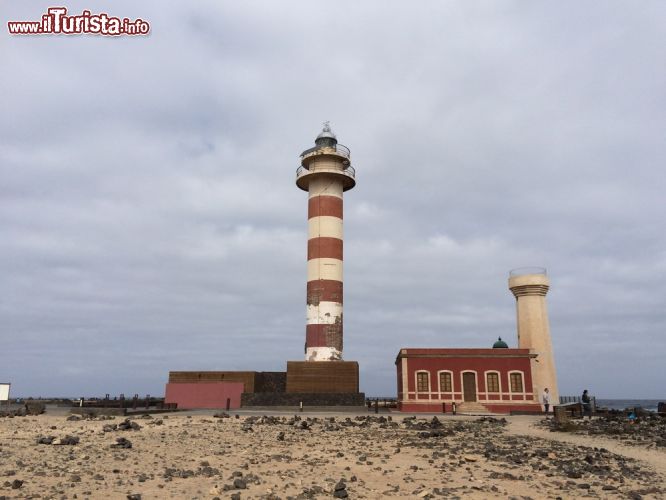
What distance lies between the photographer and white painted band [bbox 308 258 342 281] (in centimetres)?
3734

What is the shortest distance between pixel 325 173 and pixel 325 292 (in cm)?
883

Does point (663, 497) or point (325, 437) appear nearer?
point (663, 497)

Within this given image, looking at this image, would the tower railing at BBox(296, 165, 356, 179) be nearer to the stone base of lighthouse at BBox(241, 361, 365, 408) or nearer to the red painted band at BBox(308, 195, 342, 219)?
the red painted band at BBox(308, 195, 342, 219)

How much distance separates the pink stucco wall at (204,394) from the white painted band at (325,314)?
688cm

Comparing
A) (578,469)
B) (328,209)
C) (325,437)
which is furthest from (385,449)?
(328,209)

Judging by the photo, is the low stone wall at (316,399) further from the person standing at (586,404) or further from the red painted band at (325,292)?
the person standing at (586,404)

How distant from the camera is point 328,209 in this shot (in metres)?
39.0

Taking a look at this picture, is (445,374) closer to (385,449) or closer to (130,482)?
(385,449)

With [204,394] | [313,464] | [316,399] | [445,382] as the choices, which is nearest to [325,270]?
[316,399]

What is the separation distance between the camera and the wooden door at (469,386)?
3466cm

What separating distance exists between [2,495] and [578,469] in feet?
39.9

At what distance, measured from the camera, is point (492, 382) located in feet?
115

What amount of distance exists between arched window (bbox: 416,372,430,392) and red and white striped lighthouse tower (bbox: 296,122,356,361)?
543 cm

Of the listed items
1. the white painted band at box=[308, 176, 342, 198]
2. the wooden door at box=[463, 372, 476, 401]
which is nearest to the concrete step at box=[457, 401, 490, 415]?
the wooden door at box=[463, 372, 476, 401]
